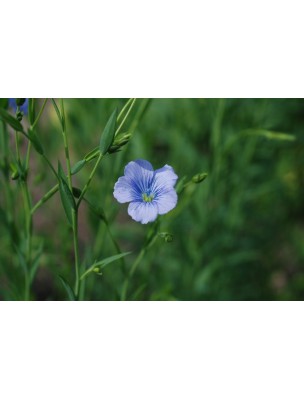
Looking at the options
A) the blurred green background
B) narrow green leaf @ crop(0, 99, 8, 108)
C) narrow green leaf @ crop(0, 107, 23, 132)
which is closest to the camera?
narrow green leaf @ crop(0, 107, 23, 132)

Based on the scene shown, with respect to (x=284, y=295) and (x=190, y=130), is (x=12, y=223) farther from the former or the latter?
(x=284, y=295)

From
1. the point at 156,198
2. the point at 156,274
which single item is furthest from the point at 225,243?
the point at 156,198

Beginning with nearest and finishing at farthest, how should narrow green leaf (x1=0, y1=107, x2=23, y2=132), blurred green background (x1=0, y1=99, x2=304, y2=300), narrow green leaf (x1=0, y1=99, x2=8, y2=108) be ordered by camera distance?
narrow green leaf (x1=0, y1=107, x2=23, y2=132)
narrow green leaf (x1=0, y1=99, x2=8, y2=108)
blurred green background (x1=0, y1=99, x2=304, y2=300)

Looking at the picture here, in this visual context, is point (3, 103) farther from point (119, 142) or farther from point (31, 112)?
point (119, 142)

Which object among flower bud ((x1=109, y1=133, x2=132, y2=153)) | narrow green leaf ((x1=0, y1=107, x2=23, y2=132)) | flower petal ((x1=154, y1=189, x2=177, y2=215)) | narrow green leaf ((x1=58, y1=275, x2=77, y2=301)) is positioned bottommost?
narrow green leaf ((x1=58, y1=275, x2=77, y2=301))

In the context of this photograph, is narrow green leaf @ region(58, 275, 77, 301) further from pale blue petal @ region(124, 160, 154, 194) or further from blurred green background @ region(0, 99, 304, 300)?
blurred green background @ region(0, 99, 304, 300)

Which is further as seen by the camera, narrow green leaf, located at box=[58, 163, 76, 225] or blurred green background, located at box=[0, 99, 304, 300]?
blurred green background, located at box=[0, 99, 304, 300]

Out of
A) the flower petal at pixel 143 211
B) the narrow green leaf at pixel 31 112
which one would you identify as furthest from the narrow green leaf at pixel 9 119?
the flower petal at pixel 143 211

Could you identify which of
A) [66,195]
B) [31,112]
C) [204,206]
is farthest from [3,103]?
[204,206]

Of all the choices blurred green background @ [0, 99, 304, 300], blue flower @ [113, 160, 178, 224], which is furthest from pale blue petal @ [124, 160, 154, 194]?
blurred green background @ [0, 99, 304, 300]
